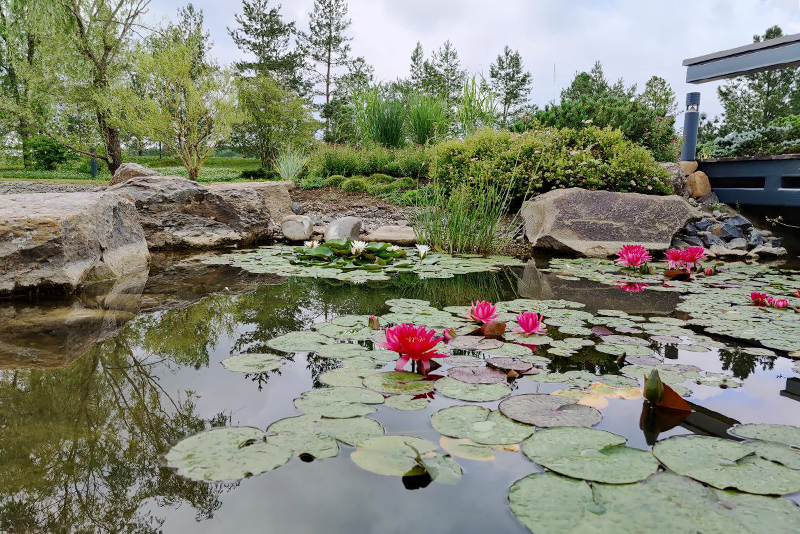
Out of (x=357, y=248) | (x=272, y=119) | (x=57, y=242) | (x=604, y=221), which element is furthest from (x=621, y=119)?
(x=272, y=119)

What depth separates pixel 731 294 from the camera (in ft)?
9.64

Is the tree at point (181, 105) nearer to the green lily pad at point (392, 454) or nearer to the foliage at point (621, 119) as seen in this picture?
the foliage at point (621, 119)

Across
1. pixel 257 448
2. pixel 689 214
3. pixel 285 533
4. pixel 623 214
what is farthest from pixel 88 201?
pixel 689 214

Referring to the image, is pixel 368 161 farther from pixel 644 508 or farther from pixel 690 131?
pixel 644 508

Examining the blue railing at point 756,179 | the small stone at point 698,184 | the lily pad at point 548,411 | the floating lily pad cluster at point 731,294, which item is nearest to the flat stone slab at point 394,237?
the floating lily pad cluster at point 731,294

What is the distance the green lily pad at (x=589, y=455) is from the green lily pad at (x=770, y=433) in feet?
1.10

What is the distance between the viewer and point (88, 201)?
3254mm

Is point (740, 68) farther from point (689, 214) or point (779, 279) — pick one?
point (779, 279)

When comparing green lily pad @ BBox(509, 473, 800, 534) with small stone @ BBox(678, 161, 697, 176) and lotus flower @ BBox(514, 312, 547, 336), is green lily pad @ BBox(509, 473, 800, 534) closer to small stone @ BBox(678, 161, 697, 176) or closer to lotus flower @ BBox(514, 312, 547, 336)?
lotus flower @ BBox(514, 312, 547, 336)

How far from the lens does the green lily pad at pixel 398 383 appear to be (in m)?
1.45

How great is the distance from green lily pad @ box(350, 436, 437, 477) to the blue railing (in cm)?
802

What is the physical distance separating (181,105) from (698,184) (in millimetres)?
9741

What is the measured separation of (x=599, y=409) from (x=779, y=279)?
10.6 ft

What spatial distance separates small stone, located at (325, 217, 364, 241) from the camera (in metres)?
5.23
